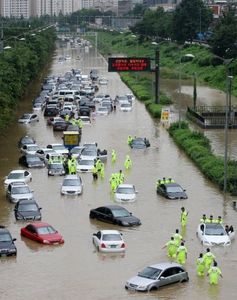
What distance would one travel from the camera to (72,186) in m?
46.0

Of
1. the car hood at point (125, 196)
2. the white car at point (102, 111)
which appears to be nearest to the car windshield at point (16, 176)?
the car hood at point (125, 196)

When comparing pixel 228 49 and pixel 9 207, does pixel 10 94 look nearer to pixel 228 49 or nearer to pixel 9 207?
pixel 9 207

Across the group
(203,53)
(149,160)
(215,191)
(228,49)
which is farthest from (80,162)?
(203,53)

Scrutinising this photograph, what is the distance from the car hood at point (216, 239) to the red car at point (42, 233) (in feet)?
18.6

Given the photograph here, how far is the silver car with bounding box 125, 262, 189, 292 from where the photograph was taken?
98.2ft

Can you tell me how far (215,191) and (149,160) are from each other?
1028 centimetres

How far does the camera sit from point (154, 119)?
7694 cm

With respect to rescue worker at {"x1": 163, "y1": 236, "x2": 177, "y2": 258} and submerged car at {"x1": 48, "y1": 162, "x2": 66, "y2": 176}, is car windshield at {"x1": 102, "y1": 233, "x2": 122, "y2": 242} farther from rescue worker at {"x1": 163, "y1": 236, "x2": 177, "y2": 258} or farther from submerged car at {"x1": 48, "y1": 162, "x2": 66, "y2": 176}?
submerged car at {"x1": 48, "y1": 162, "x2": 66, "y2": 176}

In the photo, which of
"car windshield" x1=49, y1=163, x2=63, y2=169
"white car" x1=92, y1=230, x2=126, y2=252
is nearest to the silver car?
"white car" x1=92, y1=230, x2=126, y2=252

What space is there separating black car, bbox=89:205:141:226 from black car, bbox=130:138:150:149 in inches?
805

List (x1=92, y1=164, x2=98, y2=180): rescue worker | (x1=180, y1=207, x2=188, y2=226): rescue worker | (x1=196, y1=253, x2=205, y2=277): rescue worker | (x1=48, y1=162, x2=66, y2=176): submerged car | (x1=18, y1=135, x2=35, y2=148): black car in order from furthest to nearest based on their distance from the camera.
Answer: (x1=18, y1=135, x2=35, y2=148): black car
(x1=48, y1=162, x2=66, y2=176): submerged car
(x1=92, y1=164, x2=98, y2=180): rescue worker
(x1=180, y1=207, x2=188, y2=226): rescue worker
(x1=196, y1=253, x2=205, y2=277): rescue worker

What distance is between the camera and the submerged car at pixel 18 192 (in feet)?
144

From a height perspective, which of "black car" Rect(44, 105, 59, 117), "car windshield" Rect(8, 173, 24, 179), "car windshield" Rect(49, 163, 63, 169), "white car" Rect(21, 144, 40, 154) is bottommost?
"black car" Rect(44, 105, 59, 117)

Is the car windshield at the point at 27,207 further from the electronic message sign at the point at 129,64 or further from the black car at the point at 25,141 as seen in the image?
the electronic message sign at the point at 129,64
